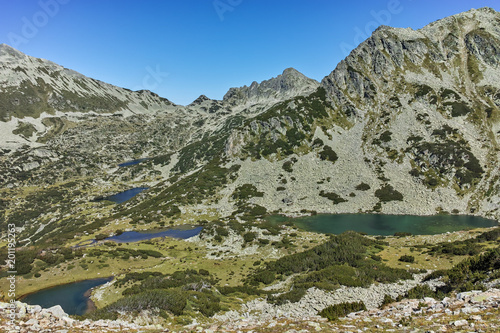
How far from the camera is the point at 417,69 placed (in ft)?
428

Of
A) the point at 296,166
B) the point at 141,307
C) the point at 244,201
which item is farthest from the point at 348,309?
the point at 296,166

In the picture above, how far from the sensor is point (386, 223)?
229 feet

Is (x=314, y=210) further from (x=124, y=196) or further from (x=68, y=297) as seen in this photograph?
(x=124, y=196)

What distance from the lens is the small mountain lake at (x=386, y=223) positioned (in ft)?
207

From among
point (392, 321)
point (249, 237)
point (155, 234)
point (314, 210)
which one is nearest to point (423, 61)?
point (314, 210)

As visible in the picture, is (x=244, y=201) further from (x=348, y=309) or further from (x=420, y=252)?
(x=348, y=309)

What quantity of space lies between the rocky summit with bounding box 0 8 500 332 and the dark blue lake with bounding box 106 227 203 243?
4540 mm

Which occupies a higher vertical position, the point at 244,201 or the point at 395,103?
the point at 395,103

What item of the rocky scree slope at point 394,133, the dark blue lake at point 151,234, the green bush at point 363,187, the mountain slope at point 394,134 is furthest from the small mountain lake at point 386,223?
the dark blue lake at point 151,234

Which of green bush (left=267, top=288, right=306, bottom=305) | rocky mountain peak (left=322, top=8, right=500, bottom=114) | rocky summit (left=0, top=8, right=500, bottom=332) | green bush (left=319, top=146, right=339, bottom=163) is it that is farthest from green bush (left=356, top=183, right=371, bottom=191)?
green bush (left=267, top=288, right=306, bottom=305)

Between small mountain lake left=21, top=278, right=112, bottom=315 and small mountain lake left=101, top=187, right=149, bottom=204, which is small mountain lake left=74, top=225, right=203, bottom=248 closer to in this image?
small mountain lake left=21, top=278, right=112, bottom=315

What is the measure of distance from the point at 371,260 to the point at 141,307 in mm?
26161

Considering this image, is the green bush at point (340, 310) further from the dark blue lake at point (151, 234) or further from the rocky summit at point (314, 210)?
the dark blue lake at point (151, 234)

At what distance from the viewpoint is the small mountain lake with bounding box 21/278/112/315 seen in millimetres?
29688
